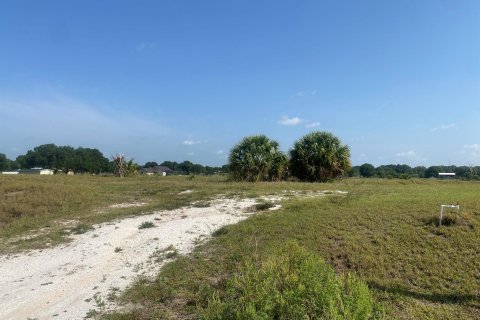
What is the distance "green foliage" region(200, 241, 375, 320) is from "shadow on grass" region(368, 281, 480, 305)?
232 centimetres

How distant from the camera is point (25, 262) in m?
8.57

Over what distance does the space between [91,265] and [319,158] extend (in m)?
20.2

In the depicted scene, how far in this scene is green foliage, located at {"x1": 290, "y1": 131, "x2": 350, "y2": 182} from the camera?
26.5 meters

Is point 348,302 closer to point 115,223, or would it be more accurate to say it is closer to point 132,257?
point 132,257

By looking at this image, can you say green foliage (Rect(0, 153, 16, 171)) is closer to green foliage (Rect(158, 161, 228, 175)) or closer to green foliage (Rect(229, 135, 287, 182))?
green foliage (Rect(158, 161, 228, 175))

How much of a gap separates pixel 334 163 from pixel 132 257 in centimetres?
1974

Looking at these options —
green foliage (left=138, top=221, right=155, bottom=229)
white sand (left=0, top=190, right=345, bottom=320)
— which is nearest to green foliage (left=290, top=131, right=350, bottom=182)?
white sand (left=0, top=190, right=345, bottom=320)

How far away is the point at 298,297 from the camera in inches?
160

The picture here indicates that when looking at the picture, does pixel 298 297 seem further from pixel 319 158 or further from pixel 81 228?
pixel 319 158

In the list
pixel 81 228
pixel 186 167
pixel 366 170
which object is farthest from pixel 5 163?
pixel 81 228

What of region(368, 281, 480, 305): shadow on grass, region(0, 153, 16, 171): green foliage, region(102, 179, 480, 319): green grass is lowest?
region(368, 281, 480, 305): shadow on grass

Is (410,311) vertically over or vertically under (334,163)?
under

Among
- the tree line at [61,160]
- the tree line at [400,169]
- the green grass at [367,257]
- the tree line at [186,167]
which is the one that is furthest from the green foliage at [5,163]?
the green grass at [367,257]

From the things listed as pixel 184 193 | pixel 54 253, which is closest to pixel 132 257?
pixel 54 253
